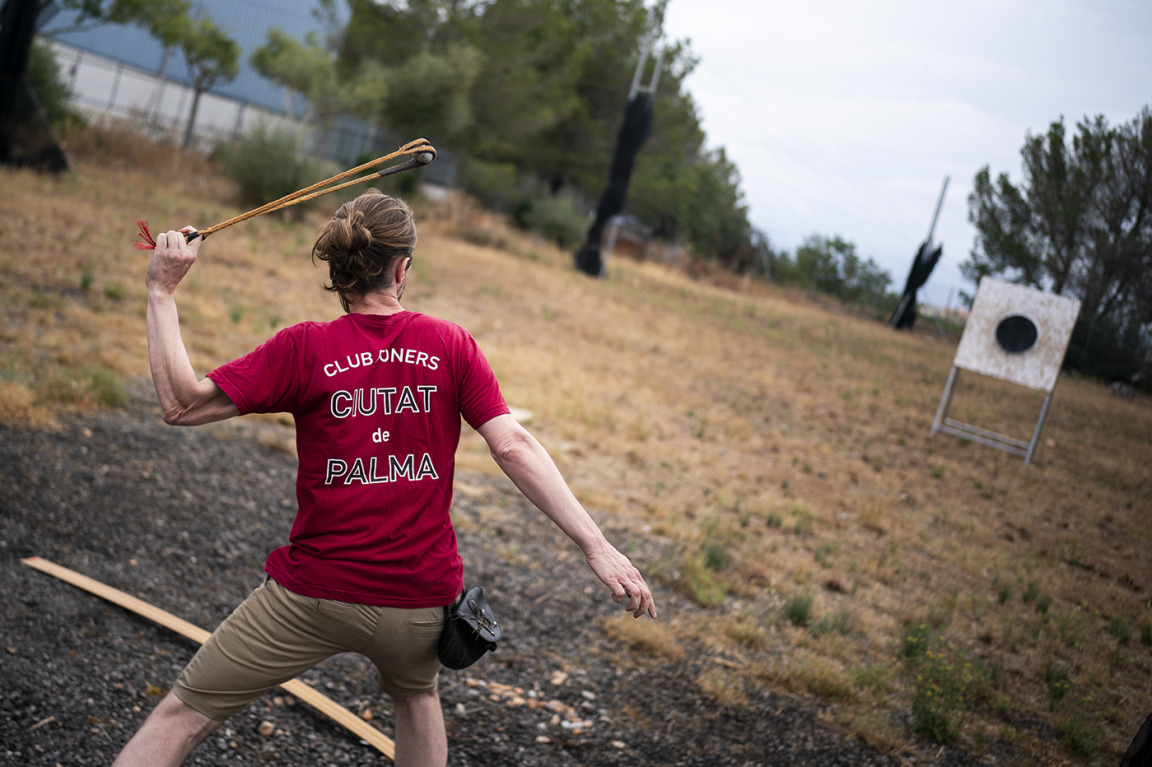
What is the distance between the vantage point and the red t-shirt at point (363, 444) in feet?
6.42

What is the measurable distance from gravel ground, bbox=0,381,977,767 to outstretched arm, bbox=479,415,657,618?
152 cm

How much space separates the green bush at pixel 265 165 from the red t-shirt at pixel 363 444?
1539cm

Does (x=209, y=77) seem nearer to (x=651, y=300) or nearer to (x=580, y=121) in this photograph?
(x=580, y=121)

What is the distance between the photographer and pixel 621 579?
6.35ft

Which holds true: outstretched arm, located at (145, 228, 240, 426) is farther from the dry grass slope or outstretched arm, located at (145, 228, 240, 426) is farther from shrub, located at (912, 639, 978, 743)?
shrub, located at (912, 639, 978, 743)

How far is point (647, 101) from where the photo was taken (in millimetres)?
20531

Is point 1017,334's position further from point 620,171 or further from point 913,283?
point 620,171

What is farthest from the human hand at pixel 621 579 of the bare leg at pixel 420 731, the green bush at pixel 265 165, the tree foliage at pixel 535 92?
the tree foliage at pixel 535 92

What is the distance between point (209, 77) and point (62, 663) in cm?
2620

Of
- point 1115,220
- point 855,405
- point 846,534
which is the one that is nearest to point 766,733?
point 846,534

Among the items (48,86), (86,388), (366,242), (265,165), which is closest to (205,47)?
(48,86)

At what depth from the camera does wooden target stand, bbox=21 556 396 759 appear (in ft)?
10.0

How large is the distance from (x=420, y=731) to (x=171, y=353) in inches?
44.5

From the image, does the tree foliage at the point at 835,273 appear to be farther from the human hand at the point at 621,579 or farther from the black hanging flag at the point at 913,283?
the human hand at the point at 621,579
